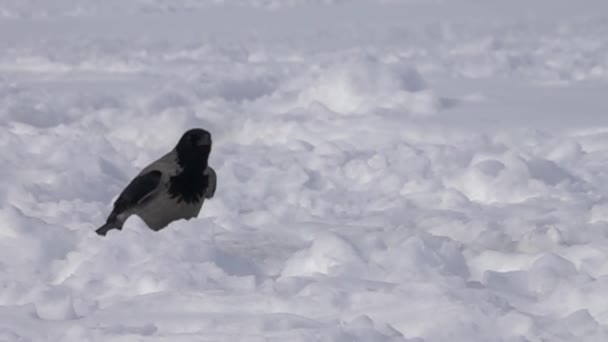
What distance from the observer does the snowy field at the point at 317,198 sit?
14.4ft

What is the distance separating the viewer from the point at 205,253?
5.21 metres

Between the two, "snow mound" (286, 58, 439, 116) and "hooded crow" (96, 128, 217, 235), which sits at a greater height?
"hooded crow" (96, 128, 217, 235)

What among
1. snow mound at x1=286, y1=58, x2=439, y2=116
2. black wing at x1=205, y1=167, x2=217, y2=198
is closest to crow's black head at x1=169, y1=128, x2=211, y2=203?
black wing at x1=205, y1=167, x2=217, y2=198

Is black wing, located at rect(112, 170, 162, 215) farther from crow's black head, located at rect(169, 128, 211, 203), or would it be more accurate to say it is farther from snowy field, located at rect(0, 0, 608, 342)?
snowy field, located at rect(0, 0, 608, 342)

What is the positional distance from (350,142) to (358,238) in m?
4.77

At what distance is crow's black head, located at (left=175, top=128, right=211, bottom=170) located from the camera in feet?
21.6

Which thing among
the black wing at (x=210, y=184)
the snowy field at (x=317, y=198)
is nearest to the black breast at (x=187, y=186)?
the black wing at (x=210, y=184)

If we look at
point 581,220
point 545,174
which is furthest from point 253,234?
point 545,174

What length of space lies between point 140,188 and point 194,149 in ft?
1.23

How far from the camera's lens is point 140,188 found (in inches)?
258

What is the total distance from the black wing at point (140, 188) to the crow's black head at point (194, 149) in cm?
17

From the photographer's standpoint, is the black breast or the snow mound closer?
the black breast

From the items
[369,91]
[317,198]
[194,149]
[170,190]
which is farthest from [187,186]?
[369,91]

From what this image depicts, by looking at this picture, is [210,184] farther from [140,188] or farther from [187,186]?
[140,188]
